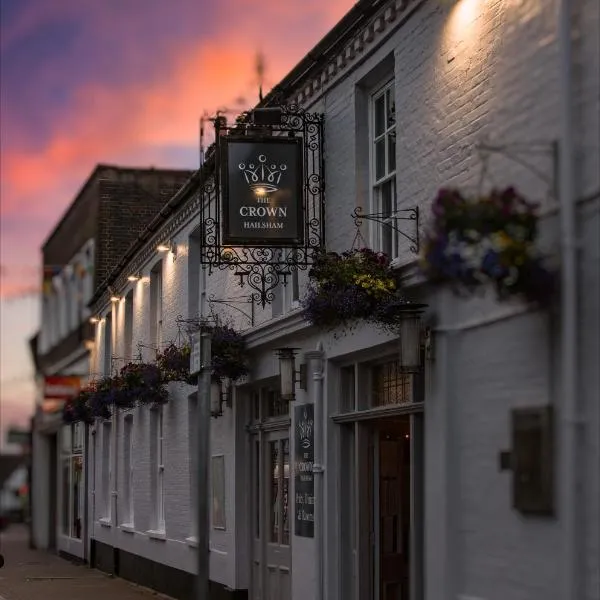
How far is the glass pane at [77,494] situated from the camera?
105 feet

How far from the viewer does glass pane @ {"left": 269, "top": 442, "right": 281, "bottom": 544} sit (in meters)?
16.1

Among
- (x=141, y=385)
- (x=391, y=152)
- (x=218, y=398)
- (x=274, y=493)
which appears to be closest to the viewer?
(x=391, y=152)

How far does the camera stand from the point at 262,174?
13516 millimetres

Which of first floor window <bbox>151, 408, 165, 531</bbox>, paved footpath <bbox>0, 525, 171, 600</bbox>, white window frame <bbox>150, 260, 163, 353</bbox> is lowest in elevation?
paved footpath <bbox>0, 525, 171, 600</bbox>

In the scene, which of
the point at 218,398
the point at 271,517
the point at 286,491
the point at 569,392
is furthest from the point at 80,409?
the point at 569,392

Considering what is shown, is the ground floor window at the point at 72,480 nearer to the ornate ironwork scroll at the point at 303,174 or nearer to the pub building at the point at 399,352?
the pub building at the point at 399,352

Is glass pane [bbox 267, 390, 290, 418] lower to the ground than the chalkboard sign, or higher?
higher

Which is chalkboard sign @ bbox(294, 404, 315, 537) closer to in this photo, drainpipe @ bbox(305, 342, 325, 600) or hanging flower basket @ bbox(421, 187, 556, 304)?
drainpipe @ bbox(305, 342, 325, 600)

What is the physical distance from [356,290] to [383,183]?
153cm

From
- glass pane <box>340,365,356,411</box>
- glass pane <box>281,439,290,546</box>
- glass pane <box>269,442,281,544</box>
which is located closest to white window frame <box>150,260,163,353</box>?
glass pane <box>269,442,281,544</box>

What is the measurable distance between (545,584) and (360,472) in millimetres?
4173

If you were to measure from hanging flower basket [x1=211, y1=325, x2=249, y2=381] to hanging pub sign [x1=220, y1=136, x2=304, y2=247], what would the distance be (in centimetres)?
320

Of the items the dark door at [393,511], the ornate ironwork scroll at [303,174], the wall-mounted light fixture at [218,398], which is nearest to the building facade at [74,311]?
the wall-mounted light fixture at [218,398]

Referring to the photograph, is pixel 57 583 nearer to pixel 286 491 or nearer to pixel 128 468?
pixel 128 468
